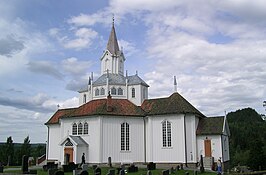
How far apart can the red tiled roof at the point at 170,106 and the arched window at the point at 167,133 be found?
157 centimetres

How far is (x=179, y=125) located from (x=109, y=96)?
10.9 meters

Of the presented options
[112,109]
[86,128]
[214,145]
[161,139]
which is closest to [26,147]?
[86,128]

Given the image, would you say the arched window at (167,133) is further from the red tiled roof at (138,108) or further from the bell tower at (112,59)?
the bell tower at (112,59)

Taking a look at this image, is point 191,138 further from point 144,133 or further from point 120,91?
point 120,91

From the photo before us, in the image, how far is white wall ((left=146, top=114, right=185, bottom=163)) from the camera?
40.1 m

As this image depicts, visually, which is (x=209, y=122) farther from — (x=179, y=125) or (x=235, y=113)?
(x=235, y=113)

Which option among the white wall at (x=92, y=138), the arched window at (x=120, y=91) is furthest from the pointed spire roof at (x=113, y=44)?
the white wall at (x=92, y=138)

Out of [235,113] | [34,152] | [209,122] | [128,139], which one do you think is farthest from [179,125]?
[235,113]

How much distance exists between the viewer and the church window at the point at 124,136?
4238 centimetres

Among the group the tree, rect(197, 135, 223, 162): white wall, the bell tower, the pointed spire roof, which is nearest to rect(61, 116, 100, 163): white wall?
the bell tower

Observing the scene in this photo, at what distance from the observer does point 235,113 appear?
5300 inches

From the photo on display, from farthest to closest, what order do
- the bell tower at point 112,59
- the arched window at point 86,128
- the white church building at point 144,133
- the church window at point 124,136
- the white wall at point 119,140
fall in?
1. the bell tower at point 112,59
2. the arched window at point 86,128
3. the church window at point 124,136
4. the white wall at point 119,140
5. the white church building at point 144,133

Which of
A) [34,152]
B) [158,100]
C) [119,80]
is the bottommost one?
[34,152]

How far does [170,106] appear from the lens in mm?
42781
